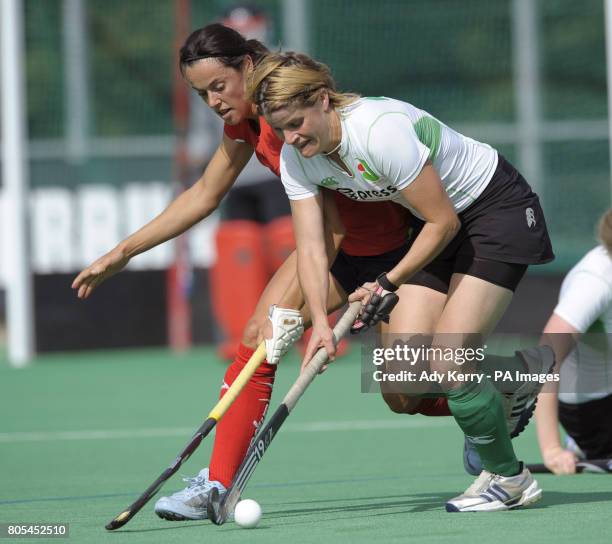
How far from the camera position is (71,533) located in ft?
12.8

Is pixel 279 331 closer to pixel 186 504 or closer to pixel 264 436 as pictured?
pixel 264 436

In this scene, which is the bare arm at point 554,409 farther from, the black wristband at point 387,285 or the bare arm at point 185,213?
the bare arm at point 185,213

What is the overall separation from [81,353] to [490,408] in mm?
7684

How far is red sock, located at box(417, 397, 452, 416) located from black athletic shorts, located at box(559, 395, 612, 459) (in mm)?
732

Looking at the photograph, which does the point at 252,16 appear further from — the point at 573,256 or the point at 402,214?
the point at 402,214

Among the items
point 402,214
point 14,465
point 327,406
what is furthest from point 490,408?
point 327,406

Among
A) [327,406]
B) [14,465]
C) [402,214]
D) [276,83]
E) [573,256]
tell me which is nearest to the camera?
[276,83]

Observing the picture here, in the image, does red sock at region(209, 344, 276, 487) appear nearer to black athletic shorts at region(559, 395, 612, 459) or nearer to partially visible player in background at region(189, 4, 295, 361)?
black athletic shorts at region(559, 395, 612, 459)

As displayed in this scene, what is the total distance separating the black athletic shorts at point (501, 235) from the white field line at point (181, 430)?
245 centimetres

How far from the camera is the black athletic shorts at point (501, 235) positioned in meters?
4.23

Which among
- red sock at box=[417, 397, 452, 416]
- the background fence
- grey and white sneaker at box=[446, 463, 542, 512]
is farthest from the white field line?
the background fence

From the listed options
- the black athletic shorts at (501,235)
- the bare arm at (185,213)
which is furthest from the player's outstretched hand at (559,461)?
the bare arm at (185,213)

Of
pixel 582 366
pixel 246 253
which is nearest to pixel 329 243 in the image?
pixel 582 366

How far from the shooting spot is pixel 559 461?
16.3 feet
